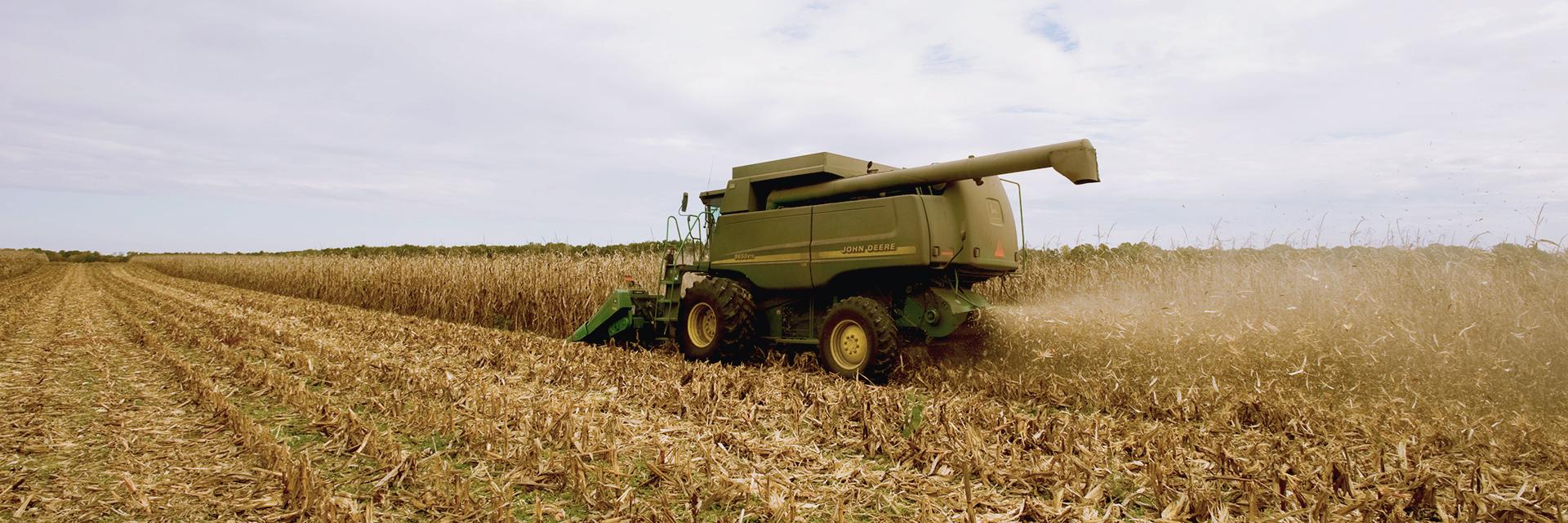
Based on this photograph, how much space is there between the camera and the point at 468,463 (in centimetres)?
400

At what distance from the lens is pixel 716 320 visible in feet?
25.9

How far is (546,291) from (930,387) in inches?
315

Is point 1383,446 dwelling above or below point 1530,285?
below

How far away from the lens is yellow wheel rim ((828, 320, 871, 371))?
22.2ft

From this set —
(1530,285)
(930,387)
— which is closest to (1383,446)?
(930,387)

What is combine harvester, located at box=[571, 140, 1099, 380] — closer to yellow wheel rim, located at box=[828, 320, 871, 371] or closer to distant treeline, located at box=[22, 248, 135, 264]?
yellow wheel rim, located at box=[828, 320, 871, 371]

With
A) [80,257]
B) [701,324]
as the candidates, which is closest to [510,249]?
[701,324]

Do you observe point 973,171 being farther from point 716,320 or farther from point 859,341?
point 716,320

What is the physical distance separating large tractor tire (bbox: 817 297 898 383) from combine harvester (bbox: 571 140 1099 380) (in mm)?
11

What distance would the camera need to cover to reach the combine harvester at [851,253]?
6531 millimetres

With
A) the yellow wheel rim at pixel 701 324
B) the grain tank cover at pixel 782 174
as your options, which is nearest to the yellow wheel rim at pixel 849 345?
the grain tank cover at pixel 782 174

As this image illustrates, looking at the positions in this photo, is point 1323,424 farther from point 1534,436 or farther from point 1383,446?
point 1534,436

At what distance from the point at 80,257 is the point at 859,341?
289ft

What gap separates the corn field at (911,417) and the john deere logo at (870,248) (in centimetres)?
111
